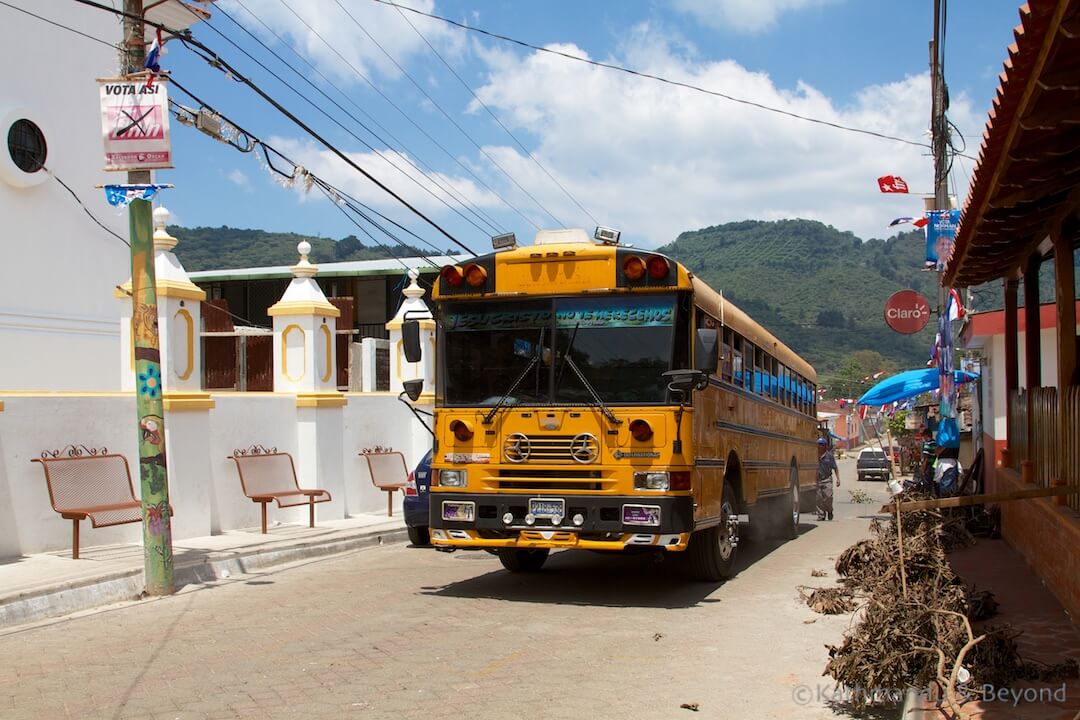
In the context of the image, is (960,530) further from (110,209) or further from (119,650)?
(110,209)

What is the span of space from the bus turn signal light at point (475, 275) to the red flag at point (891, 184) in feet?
38.1

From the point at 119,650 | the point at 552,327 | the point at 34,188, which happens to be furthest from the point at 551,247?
the point at 34,188

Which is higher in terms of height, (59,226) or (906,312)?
(59,226)

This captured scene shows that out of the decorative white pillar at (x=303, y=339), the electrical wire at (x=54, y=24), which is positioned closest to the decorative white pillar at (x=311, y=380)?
the decorative white pillar at (x=303, y=339)

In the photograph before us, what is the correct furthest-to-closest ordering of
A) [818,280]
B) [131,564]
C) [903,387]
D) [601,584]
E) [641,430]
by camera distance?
[818,280], [903,387], [131,564], [601,584], [641,430]

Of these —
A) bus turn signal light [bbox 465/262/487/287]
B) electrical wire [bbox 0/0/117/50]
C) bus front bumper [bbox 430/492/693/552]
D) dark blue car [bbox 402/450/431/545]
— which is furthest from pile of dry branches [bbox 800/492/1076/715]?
electrical wire [bbox 0/0/117/50]

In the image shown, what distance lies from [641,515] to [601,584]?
73.5 inches

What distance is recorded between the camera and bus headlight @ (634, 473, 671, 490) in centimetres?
874

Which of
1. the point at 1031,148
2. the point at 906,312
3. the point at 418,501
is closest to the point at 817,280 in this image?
the point at 906,312

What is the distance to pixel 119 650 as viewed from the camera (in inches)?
290

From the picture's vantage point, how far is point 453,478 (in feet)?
30.8

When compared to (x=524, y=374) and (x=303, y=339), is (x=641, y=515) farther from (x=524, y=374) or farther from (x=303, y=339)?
(x=303, y=339)

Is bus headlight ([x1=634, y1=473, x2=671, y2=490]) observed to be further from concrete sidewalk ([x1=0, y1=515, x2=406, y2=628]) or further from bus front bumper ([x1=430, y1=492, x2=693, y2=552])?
concrete sidewalk ([x1=0, y1=515, x2=406, y2=628])

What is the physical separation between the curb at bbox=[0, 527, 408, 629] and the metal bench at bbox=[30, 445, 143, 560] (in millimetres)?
1004
